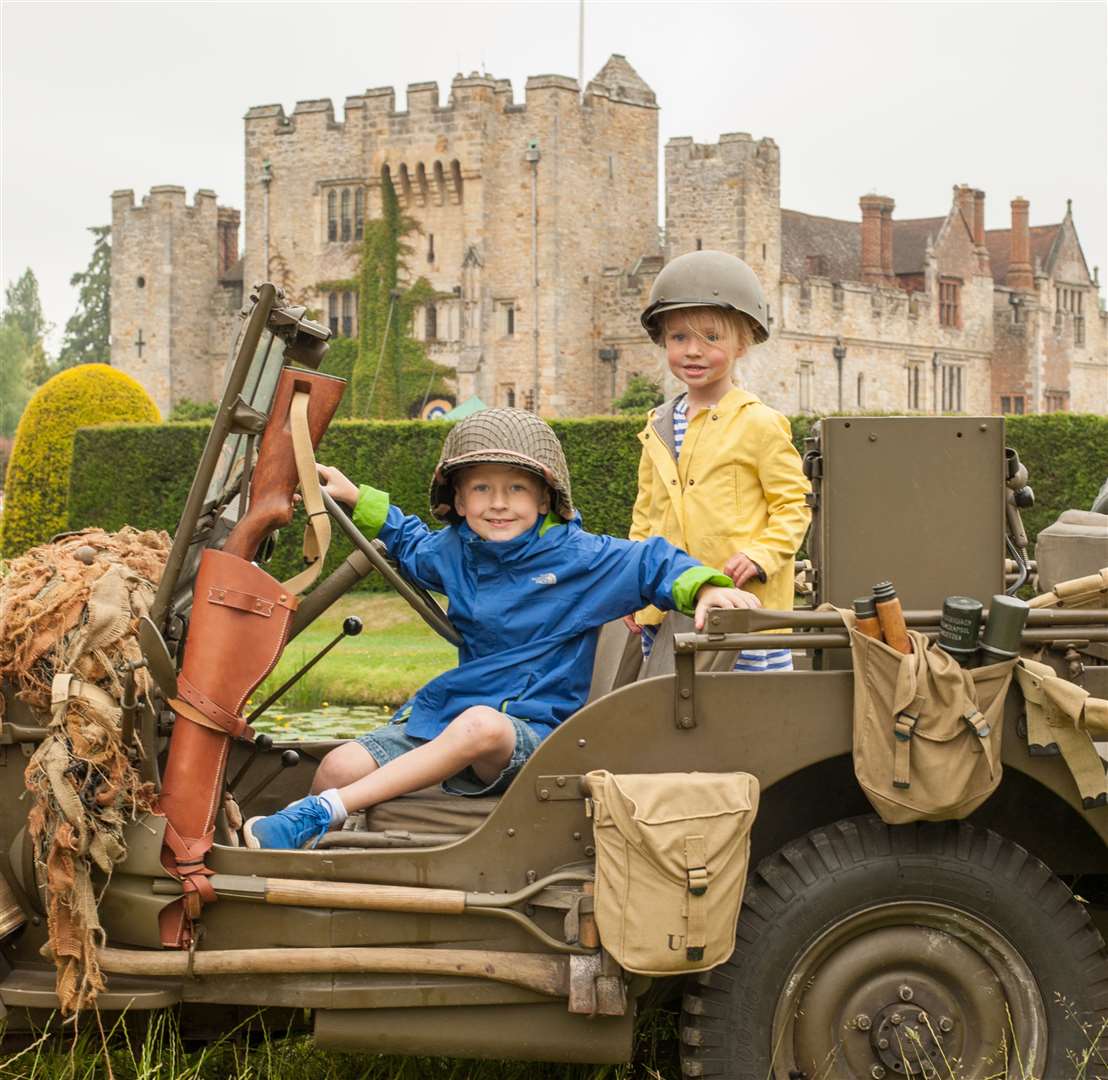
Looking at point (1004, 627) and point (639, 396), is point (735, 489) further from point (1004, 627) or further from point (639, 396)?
point (639, 396)

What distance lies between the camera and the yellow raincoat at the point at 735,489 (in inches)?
169

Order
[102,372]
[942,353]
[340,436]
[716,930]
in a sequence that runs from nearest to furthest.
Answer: [716,930] → [340,436] → [102,372] → [942,353]

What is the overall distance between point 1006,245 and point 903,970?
71535 millimetres

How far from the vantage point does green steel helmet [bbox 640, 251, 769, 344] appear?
13.9 feet

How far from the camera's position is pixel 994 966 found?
130 inches

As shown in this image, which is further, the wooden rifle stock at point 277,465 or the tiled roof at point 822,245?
the tiled roof at point 822,245

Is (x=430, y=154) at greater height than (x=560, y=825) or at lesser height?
greater

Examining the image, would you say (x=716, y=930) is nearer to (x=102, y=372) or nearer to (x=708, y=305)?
(x=708, y=305)

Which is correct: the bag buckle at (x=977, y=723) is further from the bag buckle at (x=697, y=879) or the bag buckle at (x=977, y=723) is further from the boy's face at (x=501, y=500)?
the boy's face at (x=501, y=500)

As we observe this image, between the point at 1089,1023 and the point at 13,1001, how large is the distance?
213cm

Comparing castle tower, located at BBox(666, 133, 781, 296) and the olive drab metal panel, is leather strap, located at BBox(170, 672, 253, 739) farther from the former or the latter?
castle tower, located at BBox(666, 133, 781, 296)

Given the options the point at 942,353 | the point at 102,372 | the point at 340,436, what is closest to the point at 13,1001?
the point at 340,436

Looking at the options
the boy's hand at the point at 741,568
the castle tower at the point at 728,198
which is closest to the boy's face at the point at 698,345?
the boy's hand at the point at 741,568

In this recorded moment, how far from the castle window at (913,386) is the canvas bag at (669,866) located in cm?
5774
